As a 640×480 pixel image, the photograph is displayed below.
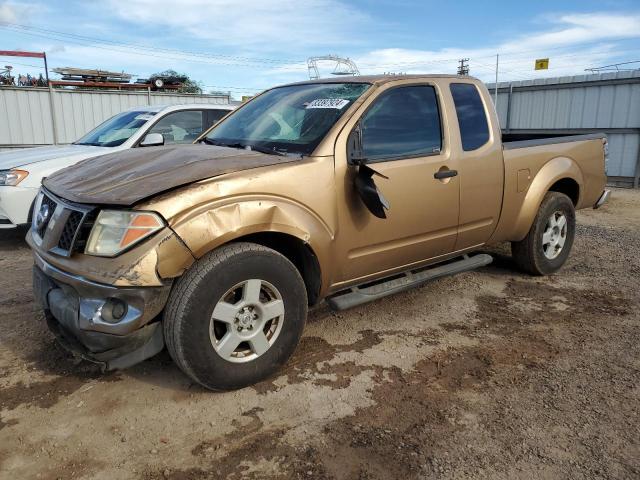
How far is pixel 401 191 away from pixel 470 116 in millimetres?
1110

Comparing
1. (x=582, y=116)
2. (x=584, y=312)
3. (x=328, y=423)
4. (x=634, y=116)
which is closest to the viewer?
(x=328, y=423)

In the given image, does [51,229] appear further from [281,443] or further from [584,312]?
[584,312]

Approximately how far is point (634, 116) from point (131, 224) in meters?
13.0

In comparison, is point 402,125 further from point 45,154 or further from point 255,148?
Answer: point 45,154

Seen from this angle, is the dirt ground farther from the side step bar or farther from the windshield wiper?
the windshield wiper

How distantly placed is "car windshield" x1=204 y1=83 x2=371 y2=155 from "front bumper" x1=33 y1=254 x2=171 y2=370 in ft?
4.36

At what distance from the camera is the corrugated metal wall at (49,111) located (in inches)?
527

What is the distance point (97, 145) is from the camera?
21.9 feet

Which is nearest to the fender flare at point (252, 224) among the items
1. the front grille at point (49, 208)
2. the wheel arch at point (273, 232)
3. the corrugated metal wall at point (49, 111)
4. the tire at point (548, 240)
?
the wheel arch at point (273, 232)

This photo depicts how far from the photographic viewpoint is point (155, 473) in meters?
2.26

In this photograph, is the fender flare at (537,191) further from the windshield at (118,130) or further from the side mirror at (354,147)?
the windshield at (118,130)

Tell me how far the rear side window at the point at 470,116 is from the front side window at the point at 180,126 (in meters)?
3.95

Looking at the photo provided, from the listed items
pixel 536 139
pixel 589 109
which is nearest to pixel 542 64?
pixel 589 109

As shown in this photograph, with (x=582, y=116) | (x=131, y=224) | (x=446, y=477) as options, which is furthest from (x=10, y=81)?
(x=446, y=477)
